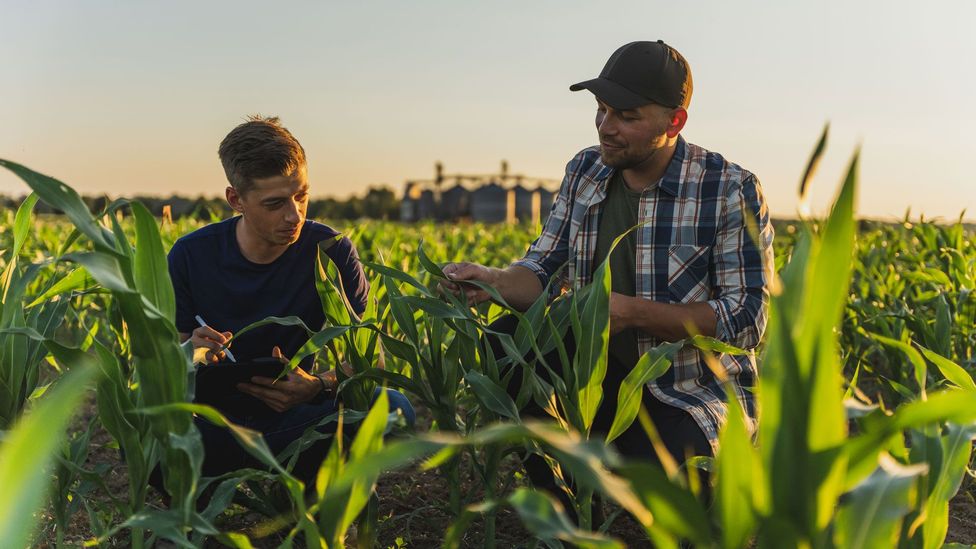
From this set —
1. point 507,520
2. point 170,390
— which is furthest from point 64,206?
point 507,520

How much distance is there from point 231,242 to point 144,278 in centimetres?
98

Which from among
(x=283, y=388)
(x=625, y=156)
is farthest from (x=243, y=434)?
(x=625, y=156)

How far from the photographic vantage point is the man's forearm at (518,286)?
2326 mm

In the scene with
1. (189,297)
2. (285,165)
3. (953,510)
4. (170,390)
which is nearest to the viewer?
(170,390)

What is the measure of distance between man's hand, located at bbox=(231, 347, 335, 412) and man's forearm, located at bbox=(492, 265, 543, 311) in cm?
54

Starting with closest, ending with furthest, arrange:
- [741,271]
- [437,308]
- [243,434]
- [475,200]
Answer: [243,434] → [437,308] → [741,271] → [475,200]

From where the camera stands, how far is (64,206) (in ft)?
4.03

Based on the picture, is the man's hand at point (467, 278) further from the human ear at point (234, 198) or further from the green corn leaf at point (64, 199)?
the green corn leaf at point (64, 199)

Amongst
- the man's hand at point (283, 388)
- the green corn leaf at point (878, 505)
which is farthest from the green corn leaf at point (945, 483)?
the man's hand at point (283, 388)

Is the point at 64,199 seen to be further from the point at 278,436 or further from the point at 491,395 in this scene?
the point at 278,436

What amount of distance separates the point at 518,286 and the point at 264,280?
646 millimetres

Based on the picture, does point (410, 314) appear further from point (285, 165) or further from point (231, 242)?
point (231, 242)

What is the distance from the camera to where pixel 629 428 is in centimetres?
224

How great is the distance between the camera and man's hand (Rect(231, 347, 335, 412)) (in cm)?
198
